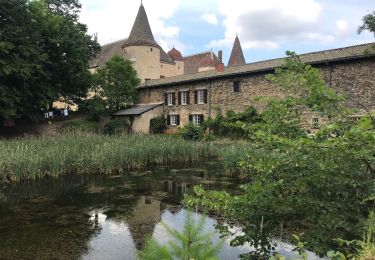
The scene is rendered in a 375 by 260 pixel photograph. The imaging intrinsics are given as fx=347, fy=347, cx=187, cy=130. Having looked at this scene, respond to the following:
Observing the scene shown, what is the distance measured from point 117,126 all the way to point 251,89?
466 inches

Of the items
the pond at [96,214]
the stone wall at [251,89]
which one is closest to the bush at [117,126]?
the stone wall at [251,89]

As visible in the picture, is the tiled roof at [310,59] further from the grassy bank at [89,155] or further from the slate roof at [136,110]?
the grassy bank at [89,155]

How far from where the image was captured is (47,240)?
6781mm

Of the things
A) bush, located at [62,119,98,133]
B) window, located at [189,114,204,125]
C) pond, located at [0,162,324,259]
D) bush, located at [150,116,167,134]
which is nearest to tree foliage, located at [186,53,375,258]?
pond, located at [0,162,324,259]

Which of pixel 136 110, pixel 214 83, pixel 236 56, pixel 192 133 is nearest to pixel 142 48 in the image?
pixel 136 110

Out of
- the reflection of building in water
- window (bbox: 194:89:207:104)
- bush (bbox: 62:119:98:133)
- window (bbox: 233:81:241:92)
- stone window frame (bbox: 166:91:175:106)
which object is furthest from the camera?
stone window frame (bbox: 166:91:175:106)

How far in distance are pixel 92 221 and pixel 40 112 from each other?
22.4 m

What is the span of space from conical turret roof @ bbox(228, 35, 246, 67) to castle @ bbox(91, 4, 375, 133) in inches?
197

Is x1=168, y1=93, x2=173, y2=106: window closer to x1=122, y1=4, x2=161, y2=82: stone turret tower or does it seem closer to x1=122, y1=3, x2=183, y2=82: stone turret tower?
x1=122, y1=3, x2=183, y2=82: stone turret tower

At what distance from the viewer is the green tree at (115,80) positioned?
3209 cm

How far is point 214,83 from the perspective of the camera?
28.0 meters

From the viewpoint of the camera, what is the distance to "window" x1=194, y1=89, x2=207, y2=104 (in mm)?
28659

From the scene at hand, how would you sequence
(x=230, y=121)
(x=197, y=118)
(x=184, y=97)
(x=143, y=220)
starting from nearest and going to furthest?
(x=143, y=220) < (x=230, y=121) < (x=197, y=118) < (x=184, y=97)

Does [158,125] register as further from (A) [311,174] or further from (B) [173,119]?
(A) [311,174]
